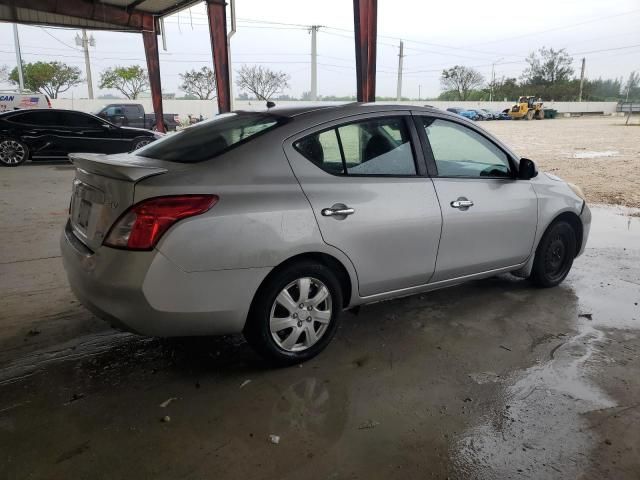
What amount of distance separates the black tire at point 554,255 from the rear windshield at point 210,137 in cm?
258

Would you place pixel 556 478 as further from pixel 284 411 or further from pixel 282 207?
pixel 282 207

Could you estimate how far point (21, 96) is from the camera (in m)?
20.8

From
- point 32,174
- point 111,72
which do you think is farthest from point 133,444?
point 111,72

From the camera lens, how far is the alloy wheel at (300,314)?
9.62ft

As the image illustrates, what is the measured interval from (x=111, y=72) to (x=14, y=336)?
57.6 metres

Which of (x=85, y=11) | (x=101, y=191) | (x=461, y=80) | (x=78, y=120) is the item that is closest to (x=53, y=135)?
(x=78, y=120)

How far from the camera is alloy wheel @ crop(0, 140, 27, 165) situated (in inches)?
493

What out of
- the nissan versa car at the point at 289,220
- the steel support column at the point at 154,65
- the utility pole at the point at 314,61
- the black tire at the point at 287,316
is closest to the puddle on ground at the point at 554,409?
the nissan versa car at the point at 289,220

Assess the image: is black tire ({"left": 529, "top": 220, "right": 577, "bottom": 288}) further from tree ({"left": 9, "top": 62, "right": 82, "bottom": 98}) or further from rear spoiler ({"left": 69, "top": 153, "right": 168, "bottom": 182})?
tree ({"left": 9, "top": 62, "right": 82, "bottom": 98})

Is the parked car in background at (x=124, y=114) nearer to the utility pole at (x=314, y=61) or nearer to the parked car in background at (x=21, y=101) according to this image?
the parked car in background at (x=21, y=101)

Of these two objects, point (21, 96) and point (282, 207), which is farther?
point (21, 96)

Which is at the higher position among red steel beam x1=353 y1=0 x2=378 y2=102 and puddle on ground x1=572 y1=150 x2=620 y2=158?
red steel beam x1=353 y1=0 x2=378 y2=102

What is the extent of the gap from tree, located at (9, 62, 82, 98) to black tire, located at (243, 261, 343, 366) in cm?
5675

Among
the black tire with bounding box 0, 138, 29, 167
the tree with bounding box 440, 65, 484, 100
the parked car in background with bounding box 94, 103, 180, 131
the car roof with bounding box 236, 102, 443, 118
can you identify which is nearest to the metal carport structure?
the parked car in background with bounding box 94, 103, 180, 131
